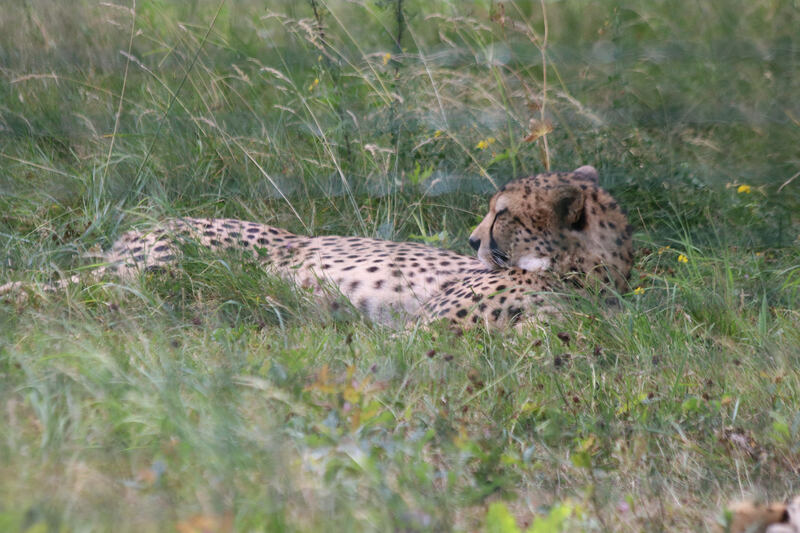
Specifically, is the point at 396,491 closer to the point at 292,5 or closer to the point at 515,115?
the point at 515,115

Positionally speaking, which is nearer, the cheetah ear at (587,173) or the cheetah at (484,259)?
the cheetah at (484,259)

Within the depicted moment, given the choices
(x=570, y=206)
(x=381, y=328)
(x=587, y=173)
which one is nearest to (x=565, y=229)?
(x=570, y=206)

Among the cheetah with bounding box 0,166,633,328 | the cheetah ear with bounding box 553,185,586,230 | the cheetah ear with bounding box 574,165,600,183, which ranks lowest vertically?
the cheetah with bounding box 0,166,633,328

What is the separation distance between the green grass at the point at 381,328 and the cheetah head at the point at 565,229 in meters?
0.19

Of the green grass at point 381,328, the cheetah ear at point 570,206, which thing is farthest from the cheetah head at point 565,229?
the green grass at point 381,328

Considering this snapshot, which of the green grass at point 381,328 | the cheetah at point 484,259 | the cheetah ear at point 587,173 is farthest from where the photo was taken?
the cheetah ear at point 587,173

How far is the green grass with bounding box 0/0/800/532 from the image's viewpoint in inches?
59.4

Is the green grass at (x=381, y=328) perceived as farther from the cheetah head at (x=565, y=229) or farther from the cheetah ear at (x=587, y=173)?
the cheetah ear at (x=587, y=173)

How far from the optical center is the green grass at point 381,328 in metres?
1.51

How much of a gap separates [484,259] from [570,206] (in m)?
0.39

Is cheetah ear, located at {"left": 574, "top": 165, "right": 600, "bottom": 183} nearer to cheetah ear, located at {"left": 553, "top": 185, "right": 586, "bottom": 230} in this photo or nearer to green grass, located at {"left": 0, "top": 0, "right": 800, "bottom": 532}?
cheetah ear, located at {"left": 553, "top": 185, "right": 586, "bottom": 230}

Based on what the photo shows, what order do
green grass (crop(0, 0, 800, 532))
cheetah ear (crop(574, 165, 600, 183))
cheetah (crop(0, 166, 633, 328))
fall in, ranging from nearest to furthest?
green grass (crop(0, 0, 800, 532)) → cheetah (crop(0, 166, 633, 328)) → cheetah ear (crop(574, 165, 600, 183))

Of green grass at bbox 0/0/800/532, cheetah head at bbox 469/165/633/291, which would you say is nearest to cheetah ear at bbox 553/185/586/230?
cheetah head at bbox 469/165/633/291

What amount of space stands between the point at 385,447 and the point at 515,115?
2.69m
